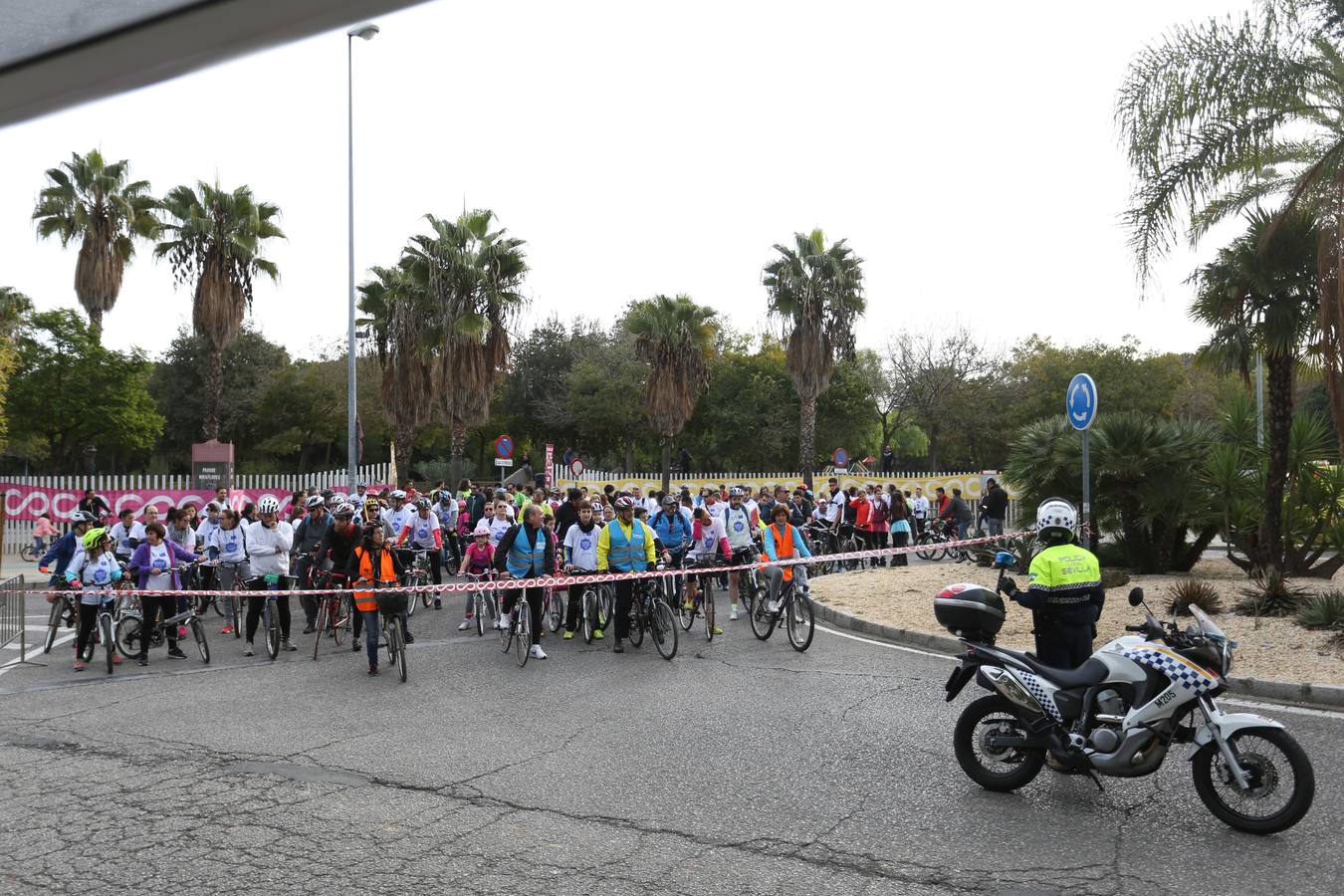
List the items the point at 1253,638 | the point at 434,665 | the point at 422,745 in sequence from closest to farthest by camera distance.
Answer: the point at 422,745, the point at 1253,638, the point at 434,665

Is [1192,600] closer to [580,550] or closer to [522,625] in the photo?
[580,550]

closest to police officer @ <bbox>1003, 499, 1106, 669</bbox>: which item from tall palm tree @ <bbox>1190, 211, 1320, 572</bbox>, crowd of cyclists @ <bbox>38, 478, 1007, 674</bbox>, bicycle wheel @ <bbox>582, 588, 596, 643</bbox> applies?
crowd of cyclists @ <bbox>38, 478, 1007, 674</bbox>

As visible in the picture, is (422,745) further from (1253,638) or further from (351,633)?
(1253,638)

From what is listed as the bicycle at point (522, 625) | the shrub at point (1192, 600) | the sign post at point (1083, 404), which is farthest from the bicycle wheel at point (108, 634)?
the shrub at point (1192, 600)

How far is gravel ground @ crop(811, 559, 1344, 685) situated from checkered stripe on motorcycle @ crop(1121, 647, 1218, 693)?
400cm

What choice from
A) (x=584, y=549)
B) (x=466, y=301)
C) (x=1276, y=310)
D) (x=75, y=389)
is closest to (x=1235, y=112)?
(x=1276, y=310)

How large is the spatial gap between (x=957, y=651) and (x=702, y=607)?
3792mm

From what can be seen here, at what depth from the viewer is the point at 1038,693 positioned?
20.8 ft

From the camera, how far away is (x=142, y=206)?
38.2 m

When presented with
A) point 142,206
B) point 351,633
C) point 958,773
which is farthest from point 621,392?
point 958,773

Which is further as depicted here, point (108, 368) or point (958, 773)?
point (108, 368)

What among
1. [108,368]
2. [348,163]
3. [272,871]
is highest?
[348,163]

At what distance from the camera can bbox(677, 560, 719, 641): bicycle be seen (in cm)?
1323

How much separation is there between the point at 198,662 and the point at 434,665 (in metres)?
2.89
